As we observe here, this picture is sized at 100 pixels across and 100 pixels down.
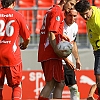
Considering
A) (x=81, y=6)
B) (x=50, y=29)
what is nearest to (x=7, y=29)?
(x=50, y=29)

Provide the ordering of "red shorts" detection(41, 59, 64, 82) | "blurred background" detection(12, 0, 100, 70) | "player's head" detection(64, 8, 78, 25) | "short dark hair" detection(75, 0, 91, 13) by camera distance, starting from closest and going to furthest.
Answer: "red shorts" detection(41, 59, 64, 82) → "short dark hair" detection(75, 0, 91, 13) → "player's head" detection(64, 8, 78, 25) → "blurred background" detection(12, 0, 100, 70)

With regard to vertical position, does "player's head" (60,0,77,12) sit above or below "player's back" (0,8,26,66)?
above

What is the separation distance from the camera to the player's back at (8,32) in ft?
23.0

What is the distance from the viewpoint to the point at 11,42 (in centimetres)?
702

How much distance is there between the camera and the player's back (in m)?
7.02

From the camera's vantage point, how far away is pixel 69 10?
26.2 feet

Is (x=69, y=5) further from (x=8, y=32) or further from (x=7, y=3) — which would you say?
(x=8, y=32)

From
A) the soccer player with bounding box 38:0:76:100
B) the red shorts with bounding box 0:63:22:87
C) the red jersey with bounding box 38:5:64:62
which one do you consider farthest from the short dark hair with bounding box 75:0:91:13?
the red shorts with bounding box 0:63:22:87

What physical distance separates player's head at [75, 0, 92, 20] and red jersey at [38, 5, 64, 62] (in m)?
0.48

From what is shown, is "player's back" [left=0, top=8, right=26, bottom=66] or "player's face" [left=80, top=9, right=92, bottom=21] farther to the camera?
"player's face" [left=80, top=9, right=92, bottom=21]

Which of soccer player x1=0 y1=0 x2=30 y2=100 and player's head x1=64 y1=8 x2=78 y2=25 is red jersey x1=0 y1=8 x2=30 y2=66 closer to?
soccer player x1=0 y1=0 x2=30 y2=100

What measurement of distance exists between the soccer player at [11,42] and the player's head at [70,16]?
1400 mm

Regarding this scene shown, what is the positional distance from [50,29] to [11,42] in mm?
615

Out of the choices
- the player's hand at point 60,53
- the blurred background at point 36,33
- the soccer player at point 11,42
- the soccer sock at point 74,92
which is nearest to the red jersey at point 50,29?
the player's hand at point 60,53
